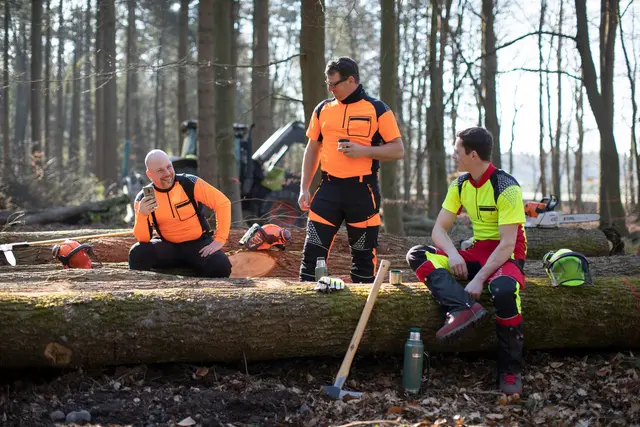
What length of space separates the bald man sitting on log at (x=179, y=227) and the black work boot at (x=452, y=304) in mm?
2269

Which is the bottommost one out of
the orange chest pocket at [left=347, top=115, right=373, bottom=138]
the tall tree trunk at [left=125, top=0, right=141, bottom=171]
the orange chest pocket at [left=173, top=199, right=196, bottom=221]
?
the orange chest pocket at [left=173, top=199, right=196, bottom=221]

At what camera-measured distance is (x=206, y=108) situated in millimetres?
9578

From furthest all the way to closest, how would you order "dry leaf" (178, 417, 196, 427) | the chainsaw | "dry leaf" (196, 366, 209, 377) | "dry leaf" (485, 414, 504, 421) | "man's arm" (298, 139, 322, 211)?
the chainsaw, "man's arm" (298, 139, 322, 211), "dry leaf" (196, 366, 209, 377), "dry leaf" (485, 414, 504, 421), "dry leaf" (178, 417, 196, 427)

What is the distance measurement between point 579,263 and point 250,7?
18902 millimetres

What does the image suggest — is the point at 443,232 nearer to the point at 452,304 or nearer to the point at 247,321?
the point at 452,304

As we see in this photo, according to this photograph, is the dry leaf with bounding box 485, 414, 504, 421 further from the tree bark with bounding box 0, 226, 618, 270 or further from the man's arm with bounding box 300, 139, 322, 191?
the tree bark with bounding box 0, 226, 618, 270

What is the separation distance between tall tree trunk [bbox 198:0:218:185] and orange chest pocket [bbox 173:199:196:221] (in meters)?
3.39

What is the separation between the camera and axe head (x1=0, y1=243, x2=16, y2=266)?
664cm

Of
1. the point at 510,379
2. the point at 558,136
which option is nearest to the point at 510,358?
the point at 510,379

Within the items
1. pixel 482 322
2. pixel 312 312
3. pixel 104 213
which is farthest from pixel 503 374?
pixel 104 213

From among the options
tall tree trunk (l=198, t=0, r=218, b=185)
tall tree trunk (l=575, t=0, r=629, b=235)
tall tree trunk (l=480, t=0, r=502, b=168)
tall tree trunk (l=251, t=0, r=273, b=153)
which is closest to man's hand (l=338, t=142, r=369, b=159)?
tall tree trunk (l=198, t=0, r=218, b=185)

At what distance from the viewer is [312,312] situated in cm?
453

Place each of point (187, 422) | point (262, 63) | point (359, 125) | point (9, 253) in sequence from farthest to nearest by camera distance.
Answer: point (262, 63) < point (9, 253) < point (359, 125) < point (187, 422)

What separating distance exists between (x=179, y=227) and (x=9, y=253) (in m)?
2.00
